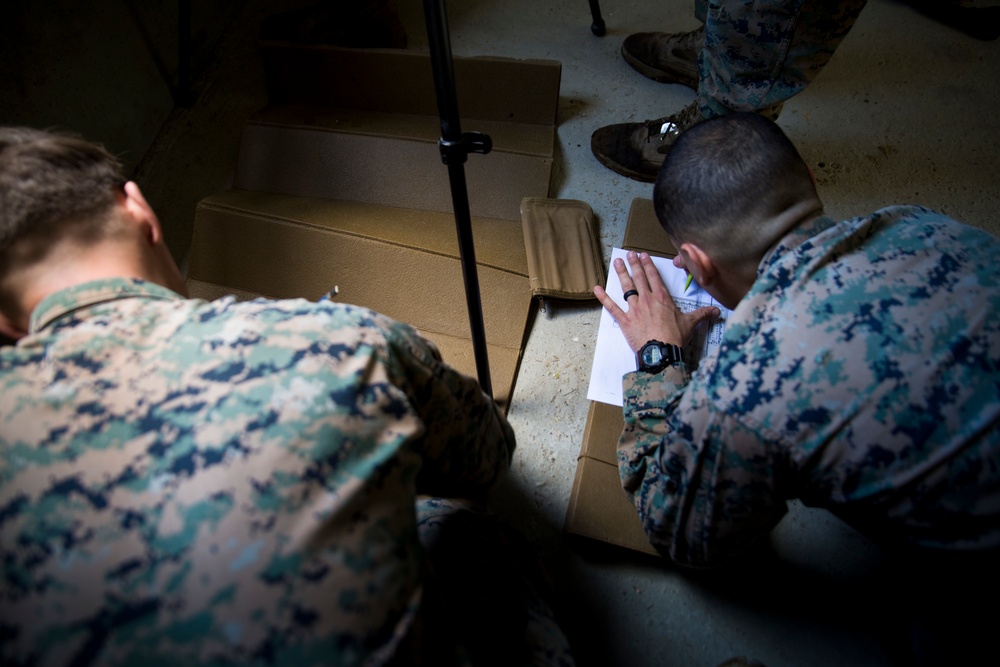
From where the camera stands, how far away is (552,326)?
1459 millimetres

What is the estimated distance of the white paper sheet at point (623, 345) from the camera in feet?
4.04

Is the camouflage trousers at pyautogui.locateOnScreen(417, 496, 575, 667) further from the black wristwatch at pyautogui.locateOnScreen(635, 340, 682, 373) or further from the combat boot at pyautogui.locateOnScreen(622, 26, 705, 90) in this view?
the combat boot at pyautogui.locateOnScreen(622, 26, 705, 90)

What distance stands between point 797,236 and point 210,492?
2.61 feet

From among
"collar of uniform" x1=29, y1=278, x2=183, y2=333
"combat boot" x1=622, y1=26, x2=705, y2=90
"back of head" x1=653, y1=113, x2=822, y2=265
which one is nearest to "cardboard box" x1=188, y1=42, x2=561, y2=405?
"combat boot" x1=622, y1=26, x2=705, y2=90

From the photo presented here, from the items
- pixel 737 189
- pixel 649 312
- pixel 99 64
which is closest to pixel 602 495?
pixel 649 312

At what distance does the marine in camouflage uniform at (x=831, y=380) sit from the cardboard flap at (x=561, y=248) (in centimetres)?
51

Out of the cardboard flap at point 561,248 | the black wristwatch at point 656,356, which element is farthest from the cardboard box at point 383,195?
the black wristwatch at point 656,356

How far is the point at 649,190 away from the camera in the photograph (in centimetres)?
171

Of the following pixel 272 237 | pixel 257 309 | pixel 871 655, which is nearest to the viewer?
pixel 257 309

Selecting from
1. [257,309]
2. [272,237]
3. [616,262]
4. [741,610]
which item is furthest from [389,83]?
[741,610]

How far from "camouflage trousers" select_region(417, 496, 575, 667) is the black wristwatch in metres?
0.42

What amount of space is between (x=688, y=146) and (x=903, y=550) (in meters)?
0.66

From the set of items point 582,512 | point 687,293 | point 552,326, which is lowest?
point 582,512

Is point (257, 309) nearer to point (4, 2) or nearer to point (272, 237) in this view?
point (272, 237)
